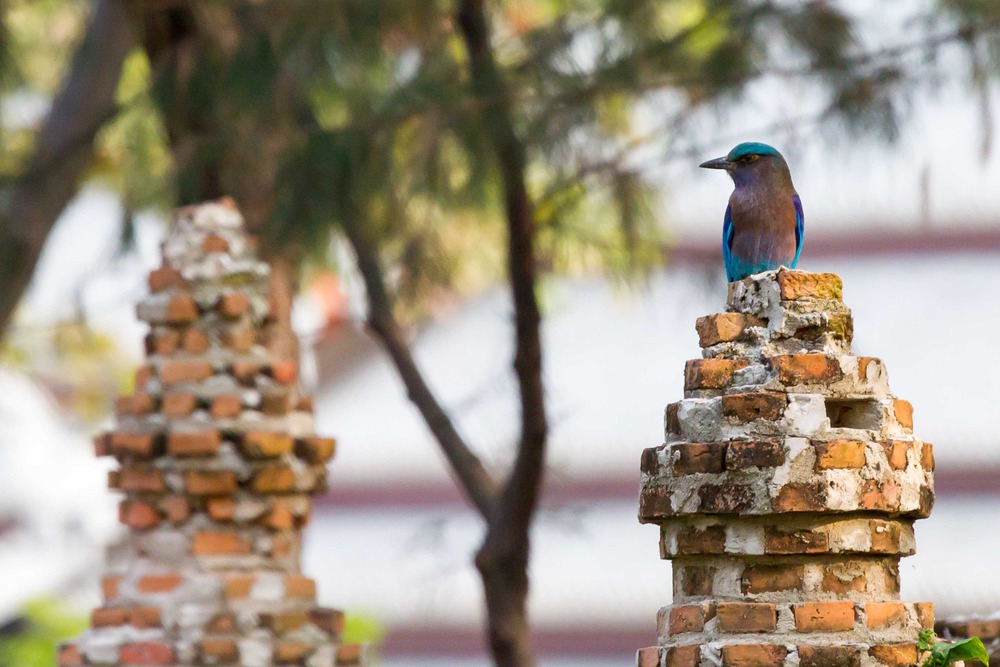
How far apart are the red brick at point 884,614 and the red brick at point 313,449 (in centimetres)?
222

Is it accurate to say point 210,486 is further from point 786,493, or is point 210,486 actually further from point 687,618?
point 786,493

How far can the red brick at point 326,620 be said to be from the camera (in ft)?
15.5

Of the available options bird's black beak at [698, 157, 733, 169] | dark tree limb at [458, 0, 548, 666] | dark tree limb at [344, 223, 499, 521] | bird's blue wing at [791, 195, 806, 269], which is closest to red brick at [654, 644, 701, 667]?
bird's blue wing at [791, 195, 806, 269]

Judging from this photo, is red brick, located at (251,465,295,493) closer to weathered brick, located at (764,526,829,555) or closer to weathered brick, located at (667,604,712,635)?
weathered brick, located at (667,604,712,635)

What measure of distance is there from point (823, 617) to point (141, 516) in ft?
8.01

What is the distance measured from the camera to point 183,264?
15.8 feet

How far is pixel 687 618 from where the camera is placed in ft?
9.80

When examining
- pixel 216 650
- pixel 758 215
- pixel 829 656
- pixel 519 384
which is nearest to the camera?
pixel 829 656

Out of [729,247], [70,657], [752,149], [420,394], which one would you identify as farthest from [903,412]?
[420,394]

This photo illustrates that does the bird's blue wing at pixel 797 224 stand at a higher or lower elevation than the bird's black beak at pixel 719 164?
lower

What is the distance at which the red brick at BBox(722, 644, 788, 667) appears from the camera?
2.85 metres

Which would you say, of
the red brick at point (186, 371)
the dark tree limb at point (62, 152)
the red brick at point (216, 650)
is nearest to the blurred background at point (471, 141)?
the dark tree limb at point (62, 152)

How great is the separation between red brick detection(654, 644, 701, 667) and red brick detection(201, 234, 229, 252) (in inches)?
92.2

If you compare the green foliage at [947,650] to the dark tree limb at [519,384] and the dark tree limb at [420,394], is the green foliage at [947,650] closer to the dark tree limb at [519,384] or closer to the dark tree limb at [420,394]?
the dark tree limb at [519,384]
